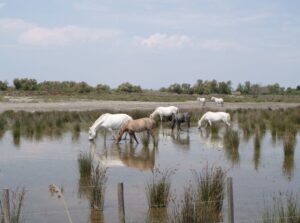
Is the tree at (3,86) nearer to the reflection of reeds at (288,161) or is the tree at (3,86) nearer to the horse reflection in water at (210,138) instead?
the horse reflection in water at (210,138)

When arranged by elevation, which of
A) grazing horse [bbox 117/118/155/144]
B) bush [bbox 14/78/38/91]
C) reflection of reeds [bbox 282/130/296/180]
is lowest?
reflection of reeds [bbox 282/130/296/180]

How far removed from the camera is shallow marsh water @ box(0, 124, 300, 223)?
34.0ft

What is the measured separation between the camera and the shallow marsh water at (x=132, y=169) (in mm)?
10367

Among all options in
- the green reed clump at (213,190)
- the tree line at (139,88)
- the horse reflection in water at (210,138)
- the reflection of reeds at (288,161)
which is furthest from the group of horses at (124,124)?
the tree line at (139,88)

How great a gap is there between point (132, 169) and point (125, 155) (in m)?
2.88

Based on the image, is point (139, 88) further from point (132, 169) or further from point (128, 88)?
point (132, 169)

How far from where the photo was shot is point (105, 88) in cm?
10150

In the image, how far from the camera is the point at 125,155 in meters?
17.9

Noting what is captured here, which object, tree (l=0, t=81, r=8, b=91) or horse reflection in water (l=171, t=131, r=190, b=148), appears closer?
horse reflection in water (l=171, t=131, r=190, b=148)

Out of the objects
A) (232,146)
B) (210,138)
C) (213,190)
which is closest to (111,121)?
(210,138)

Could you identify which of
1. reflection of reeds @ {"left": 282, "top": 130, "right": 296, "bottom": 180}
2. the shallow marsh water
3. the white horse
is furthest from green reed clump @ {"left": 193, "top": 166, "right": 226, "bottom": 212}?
the white horse

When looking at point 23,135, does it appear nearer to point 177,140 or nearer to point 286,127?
point 177,140

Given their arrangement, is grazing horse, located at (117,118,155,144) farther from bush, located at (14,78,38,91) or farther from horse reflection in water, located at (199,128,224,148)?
bush, located at (14,78,38,91)

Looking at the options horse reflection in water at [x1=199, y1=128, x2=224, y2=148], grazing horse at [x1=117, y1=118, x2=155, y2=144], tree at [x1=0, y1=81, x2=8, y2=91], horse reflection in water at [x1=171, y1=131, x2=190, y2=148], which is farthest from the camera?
tree at [x1=0, y1=81, x2=8, y2=91]
